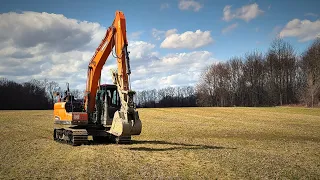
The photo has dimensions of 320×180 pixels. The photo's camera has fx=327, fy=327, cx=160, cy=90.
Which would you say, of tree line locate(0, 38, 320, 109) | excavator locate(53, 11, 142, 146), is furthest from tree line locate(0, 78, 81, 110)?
excavator locate(53, 11, 142, 146)

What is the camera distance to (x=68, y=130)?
18.3m

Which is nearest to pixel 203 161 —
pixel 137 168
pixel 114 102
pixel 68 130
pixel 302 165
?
pixel 137 168

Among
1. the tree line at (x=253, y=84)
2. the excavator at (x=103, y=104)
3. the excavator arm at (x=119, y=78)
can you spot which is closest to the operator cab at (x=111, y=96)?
the excavator at (x=103, y=104)

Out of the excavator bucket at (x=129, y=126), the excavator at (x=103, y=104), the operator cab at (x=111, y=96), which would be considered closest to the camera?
the excavator bucket at (x=129, y=126)

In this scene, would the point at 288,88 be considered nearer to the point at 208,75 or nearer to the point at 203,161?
the point at 208,75

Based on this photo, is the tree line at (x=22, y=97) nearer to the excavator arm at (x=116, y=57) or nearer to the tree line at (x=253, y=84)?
the tree line at (x=253, y=84)

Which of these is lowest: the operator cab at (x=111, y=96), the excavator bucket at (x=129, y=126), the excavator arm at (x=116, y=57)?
the excavator bucket at (x=129, y=126)

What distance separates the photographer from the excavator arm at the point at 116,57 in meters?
16.5

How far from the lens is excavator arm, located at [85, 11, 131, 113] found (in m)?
16.5

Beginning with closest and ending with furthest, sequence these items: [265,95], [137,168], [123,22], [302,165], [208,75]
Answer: [137,168]
[302,165]
[123,22]
[265,95]
[208,75]

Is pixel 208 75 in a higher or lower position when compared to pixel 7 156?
higher

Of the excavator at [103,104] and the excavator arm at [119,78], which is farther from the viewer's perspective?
the excavator at [103,104]

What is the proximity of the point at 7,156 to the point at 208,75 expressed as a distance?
3499 inches

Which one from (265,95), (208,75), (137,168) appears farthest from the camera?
(208,75)
